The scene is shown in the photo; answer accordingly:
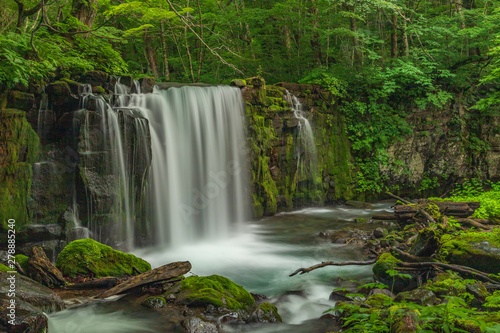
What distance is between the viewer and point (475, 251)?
515cm

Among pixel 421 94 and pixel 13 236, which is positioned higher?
pixel 421 94

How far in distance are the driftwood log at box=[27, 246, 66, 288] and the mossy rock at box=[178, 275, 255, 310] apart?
6.82ft

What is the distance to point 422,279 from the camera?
524cm

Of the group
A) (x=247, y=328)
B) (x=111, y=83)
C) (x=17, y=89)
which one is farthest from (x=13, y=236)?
(x=247, y=328)

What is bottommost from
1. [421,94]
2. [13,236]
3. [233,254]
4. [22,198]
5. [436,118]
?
[233,254]

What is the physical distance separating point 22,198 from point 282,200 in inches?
330

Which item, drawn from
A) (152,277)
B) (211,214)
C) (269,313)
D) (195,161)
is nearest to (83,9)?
(195,161)

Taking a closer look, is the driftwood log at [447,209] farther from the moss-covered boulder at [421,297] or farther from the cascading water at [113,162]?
the cascading water at [113,162]

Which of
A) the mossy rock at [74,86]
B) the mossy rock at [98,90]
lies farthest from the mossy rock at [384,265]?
the mossy rock at [74,86]

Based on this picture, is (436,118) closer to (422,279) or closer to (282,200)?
(282,200)

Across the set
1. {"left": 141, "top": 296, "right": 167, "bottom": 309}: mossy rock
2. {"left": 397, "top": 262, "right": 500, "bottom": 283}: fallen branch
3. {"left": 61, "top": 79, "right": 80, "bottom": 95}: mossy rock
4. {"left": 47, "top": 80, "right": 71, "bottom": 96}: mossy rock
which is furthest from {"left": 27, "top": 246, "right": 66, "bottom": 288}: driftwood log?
{"left": 397, "top": 262, "right": 500, "bottom": 283}: fallen branch

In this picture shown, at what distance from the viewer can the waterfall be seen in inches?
335

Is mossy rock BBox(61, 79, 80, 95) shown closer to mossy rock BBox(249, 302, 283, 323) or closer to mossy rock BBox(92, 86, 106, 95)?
mossy rock BBox(92, 86, 106, 95)

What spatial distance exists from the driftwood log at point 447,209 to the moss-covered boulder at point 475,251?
260 cm
